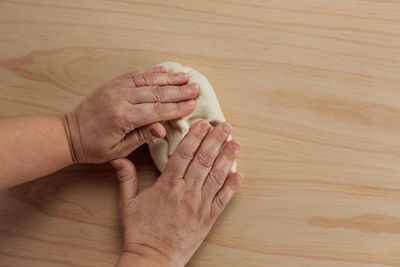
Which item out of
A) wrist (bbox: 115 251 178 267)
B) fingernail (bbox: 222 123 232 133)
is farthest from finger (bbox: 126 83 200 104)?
wrist (bbox: 115 251 178 267)

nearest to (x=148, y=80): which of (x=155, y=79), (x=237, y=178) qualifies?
(x=155, y=79)

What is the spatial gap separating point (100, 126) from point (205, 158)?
262 millimetres

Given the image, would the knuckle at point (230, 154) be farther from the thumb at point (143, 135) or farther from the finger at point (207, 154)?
the thumb at point (143, 135)

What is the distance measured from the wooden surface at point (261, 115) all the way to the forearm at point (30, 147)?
11 centimetres

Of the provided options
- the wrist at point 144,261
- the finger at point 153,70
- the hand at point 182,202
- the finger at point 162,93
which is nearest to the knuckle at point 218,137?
the hand at point 182,202

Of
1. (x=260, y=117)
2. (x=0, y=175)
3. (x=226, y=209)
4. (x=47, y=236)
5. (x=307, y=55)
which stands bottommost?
(x=47, y=236)

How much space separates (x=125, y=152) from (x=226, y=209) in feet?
0.99

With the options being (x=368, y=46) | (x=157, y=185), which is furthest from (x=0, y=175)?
(x=368, y=46)

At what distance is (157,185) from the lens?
806mm

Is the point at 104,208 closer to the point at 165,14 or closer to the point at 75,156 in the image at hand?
the point at 75,156

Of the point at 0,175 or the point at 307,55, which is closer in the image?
the point at 0,175

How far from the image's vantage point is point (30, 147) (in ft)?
2.48

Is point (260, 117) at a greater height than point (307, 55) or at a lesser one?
lesser

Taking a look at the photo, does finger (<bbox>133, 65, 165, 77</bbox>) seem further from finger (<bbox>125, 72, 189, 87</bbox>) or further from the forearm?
the forearm
